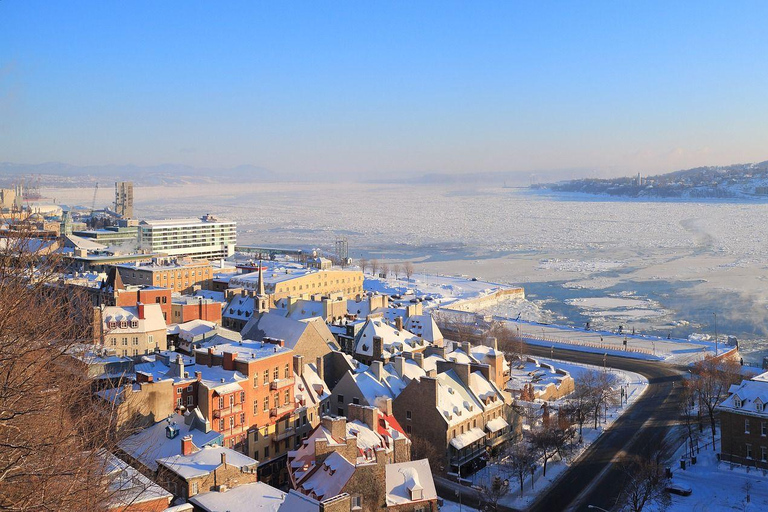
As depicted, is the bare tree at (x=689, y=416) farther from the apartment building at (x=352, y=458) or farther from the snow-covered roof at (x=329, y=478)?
the snow-covered roof at (x=329, y=478)

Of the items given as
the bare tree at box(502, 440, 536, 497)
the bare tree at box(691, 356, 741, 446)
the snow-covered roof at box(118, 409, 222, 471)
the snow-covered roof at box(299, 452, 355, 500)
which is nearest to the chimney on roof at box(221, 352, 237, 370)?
the snow-covered roof at box(118, 409, 222, 471)

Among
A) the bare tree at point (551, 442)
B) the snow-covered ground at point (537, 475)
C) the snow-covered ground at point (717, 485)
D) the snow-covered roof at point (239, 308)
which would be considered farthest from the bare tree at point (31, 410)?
the snow-covered roof at point (239, 308)

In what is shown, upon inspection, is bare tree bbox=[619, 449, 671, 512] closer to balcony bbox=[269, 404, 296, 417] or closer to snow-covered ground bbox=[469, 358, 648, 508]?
snow-covered ground bbox=[469, 358, 648, 508]

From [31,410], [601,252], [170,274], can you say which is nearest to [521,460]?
[31,410]

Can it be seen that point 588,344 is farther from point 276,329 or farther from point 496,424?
point 276,329

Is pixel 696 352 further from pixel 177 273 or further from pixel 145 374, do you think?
pixel 177 273
